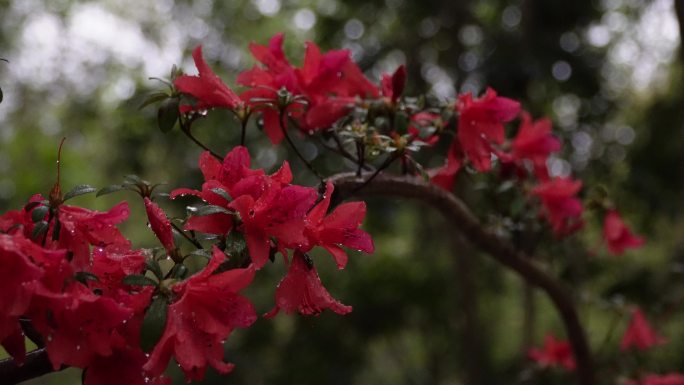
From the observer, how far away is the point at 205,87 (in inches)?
35.1

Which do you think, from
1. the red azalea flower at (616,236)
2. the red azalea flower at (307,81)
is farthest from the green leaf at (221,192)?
the red azalea flower at (616,236)

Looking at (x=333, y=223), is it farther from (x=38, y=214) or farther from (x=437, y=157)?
(x=437, y=157)

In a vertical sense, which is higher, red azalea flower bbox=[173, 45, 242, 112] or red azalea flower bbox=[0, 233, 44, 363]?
red azalea flower bbox=[173, 45, 242, 112]

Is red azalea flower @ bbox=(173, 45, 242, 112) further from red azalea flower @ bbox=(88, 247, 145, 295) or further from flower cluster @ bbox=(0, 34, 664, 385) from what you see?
red azalea flower @ bbox=(88, 247, 145, 295)

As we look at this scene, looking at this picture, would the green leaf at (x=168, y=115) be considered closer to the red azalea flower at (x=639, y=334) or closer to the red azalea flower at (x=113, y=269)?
the red azalea flower at (x=113, y=269)

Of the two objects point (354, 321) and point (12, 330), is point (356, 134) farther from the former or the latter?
point (354, 321)

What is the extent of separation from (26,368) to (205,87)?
0.37m

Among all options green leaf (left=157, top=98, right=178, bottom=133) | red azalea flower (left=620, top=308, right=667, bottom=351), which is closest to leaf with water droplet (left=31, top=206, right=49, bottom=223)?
green leaf (left=157, top=98, right=178, bottom=133)

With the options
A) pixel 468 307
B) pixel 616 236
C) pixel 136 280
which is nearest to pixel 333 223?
pixel 136 280

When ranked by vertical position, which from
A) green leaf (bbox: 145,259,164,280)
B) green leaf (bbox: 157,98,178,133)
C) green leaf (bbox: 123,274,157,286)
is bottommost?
green leaf (bbox: 145,259,164,280)

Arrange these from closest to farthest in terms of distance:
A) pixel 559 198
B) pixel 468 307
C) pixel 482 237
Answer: pixel 482 237 → pixel 559 198 → pixel 468 307

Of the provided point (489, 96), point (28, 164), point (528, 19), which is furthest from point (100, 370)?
point (28, 164)

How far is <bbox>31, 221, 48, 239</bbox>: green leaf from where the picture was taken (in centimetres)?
67

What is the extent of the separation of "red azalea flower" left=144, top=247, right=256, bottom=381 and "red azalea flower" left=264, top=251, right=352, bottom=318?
0.27ft
